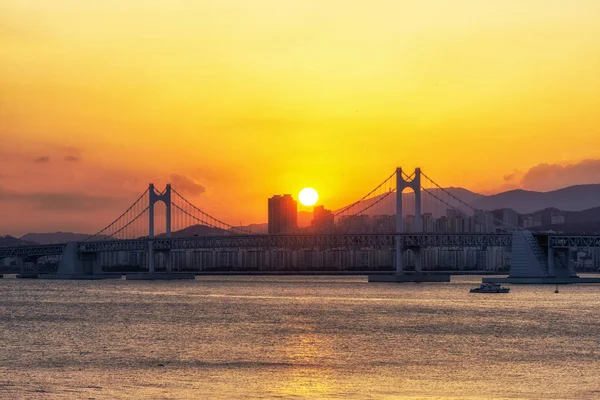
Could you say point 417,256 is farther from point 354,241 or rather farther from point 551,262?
point 551,262

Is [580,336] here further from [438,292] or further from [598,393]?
[438,292]

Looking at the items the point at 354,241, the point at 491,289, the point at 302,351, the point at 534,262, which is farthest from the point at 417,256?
the point at 302,351

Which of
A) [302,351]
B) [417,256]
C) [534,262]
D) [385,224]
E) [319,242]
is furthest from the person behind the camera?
[385,224]

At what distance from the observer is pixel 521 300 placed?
89375 millimetres

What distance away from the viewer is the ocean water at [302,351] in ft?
111

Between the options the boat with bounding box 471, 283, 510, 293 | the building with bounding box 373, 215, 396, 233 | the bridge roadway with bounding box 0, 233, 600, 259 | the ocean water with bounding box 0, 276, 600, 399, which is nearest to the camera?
the ocean water with bounding box 0, 276, 600, 399

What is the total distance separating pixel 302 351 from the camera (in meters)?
46.0

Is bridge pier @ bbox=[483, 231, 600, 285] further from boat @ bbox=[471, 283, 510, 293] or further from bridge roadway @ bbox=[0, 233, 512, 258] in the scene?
boat @ bbox=[471, 283, 510, 293]

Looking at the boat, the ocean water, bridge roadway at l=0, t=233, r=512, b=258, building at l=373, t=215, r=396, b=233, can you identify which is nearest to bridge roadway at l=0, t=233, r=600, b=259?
bridge roadway at l=0, t=233, r=512, b=258

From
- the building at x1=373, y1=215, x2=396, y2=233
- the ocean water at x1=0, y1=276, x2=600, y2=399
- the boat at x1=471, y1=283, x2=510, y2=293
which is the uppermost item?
the building at x1=373, y1=215, x2=396, y2=233

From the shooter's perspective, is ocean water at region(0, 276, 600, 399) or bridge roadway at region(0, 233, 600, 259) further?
bridge roadway at region(0, 233, 600, 259)

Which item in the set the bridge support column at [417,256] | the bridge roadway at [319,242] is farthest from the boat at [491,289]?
the bridge support column at [417,256]

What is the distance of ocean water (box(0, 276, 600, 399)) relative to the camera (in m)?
33.9

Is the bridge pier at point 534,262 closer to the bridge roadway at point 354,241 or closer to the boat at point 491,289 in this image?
the bridge roadway at point 354,241
